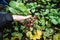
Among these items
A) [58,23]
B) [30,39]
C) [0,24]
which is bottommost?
[30,39]

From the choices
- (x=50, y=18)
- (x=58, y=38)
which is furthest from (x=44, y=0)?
(x=58, y=38)

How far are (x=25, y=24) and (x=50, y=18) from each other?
352mm

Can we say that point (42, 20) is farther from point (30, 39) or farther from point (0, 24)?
point (0, 24)

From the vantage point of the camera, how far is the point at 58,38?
102 inches

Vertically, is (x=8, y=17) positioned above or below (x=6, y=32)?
above

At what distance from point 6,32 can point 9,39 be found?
0.11 meters

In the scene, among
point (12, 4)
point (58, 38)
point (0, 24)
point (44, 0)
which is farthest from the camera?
point (44, 0)

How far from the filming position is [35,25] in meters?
2.68

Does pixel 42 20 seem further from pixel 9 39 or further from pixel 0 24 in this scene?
pixel 0 24

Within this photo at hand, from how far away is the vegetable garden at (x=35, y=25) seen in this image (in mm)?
2602

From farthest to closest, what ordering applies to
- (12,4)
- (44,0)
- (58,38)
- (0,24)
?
(44,0) < (12,4) < (58,38) < (0,24)

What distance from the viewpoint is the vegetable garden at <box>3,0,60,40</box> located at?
2602 mm

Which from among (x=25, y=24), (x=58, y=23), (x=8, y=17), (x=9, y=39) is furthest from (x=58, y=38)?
(x=8, y=17)

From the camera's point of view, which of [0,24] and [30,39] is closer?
[0,24]
